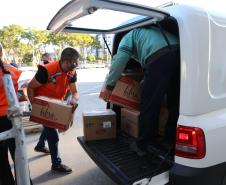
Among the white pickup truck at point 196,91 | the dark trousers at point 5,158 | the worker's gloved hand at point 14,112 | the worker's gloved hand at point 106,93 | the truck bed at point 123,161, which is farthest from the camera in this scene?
the worker's gloved hand at point 106,93

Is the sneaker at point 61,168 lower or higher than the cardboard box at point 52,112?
lower

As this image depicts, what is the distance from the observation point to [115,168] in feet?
9.21

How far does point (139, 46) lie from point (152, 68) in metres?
0.36

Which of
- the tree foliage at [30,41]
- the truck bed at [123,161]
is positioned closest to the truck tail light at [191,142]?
the truck bed at [123,161]

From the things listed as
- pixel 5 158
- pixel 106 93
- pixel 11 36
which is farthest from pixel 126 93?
pixel 11 36

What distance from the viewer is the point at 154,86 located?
2.78 m

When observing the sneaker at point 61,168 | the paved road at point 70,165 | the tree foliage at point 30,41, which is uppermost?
the tree foliage at point 30,41

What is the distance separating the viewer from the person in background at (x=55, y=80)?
354cm

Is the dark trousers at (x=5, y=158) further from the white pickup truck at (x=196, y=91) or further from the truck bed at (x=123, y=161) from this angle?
the white pickup truck at (x=196, y=91)

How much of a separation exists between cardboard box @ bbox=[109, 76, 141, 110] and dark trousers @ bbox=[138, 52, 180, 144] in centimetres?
41

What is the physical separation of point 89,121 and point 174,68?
1359 millimetres

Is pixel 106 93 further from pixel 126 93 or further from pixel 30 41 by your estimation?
pixel 30 41

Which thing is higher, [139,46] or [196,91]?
→ [139,46]

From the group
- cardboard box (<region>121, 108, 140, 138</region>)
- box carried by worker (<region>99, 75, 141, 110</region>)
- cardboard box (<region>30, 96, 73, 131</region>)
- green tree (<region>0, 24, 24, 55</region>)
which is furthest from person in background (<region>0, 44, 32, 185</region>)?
green tree (<region>0, 24, 24, 55</region>)
